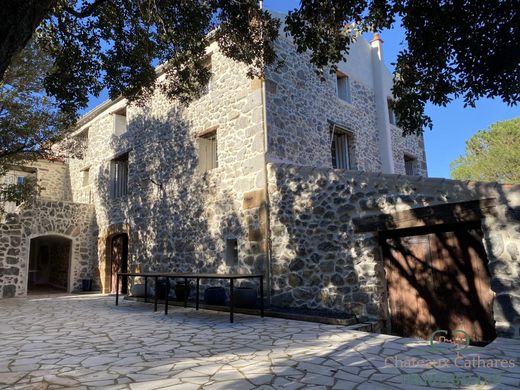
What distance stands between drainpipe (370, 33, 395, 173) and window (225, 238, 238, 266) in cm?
572

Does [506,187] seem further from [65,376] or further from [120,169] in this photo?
[120,169]

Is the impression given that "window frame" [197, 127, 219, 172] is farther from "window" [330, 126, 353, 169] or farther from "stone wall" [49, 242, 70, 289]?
"stone wall" [49, 242, 70, 289]

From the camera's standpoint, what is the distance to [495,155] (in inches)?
844

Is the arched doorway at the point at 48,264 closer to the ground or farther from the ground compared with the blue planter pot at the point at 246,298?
farther from the ground

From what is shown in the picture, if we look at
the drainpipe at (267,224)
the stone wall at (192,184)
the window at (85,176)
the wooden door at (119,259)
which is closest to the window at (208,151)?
the stone wall at (192,184)

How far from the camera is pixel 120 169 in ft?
42.2

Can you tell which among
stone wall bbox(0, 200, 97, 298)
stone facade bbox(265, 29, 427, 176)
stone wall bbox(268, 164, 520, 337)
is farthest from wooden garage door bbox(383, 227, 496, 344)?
stone wall bbox(0, 200, 97, 298)

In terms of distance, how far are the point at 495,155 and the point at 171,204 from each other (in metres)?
20.3

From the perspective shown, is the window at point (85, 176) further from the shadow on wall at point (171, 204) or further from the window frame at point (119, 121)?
the shadow on wall at point (171, 204)

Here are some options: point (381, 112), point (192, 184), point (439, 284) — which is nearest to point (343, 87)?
point (381, 112)

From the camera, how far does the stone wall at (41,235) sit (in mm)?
11180

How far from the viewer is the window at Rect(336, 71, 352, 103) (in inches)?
432

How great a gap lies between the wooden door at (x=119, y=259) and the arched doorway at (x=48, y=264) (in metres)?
3.18

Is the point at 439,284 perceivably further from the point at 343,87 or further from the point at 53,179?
the point at 53,179
